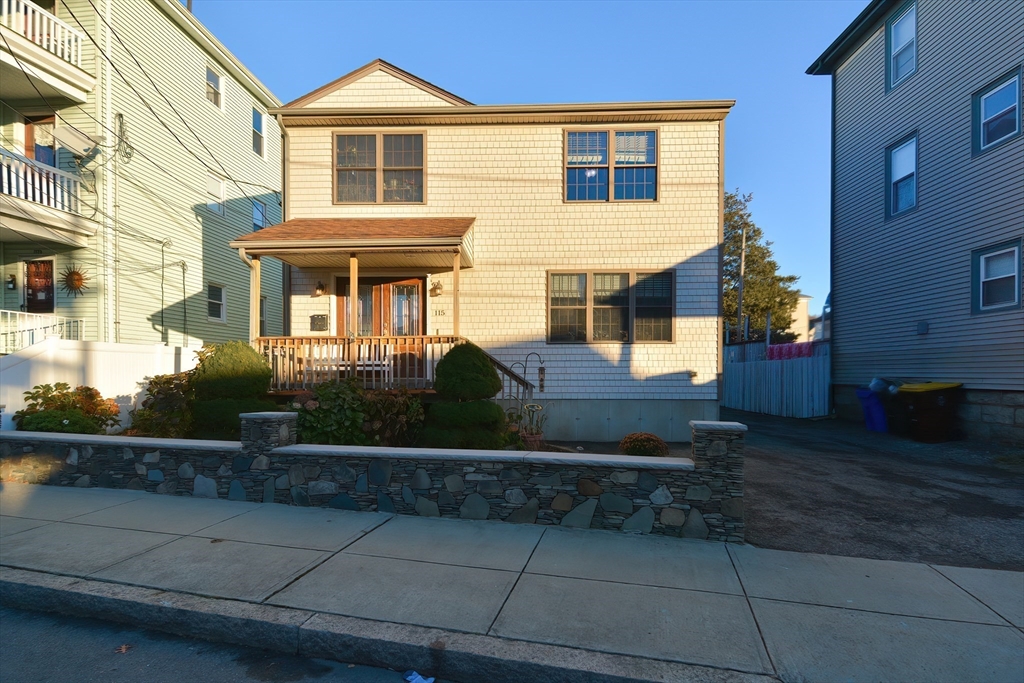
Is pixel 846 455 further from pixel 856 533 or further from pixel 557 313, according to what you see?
pixel 557 313

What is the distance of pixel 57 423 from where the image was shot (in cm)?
765

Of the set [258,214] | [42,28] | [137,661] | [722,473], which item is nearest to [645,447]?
[722,473]

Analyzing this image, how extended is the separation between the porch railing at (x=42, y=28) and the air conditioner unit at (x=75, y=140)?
1498mm

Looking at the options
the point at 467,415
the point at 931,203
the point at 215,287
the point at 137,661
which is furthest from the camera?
the point at 215,287

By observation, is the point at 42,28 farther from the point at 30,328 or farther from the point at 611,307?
the point at 611,307

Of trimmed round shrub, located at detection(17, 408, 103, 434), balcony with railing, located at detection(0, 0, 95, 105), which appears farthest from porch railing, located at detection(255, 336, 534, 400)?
balcony with railing, located at detection(0, 0, 95, 105)

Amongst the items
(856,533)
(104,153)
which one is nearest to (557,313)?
(856,533)

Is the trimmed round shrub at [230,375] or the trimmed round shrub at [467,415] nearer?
the trimmed round shrub at [467,415]

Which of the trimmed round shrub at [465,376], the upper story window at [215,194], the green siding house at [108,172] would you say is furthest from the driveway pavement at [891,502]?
the upper story window at [215,194]

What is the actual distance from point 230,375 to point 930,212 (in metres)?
14.3

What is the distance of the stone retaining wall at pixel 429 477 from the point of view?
5137mm

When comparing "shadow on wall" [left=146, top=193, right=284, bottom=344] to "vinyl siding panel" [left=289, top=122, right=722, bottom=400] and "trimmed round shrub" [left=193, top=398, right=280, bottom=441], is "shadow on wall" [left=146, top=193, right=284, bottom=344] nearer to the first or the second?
"vinyl siding panel" [left=289, top=122, right=722, bottom=400]

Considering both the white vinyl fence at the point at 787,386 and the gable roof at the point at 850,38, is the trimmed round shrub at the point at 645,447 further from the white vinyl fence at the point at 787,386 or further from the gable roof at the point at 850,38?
the gable roof at the point at 850,38

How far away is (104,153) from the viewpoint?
12.3m
